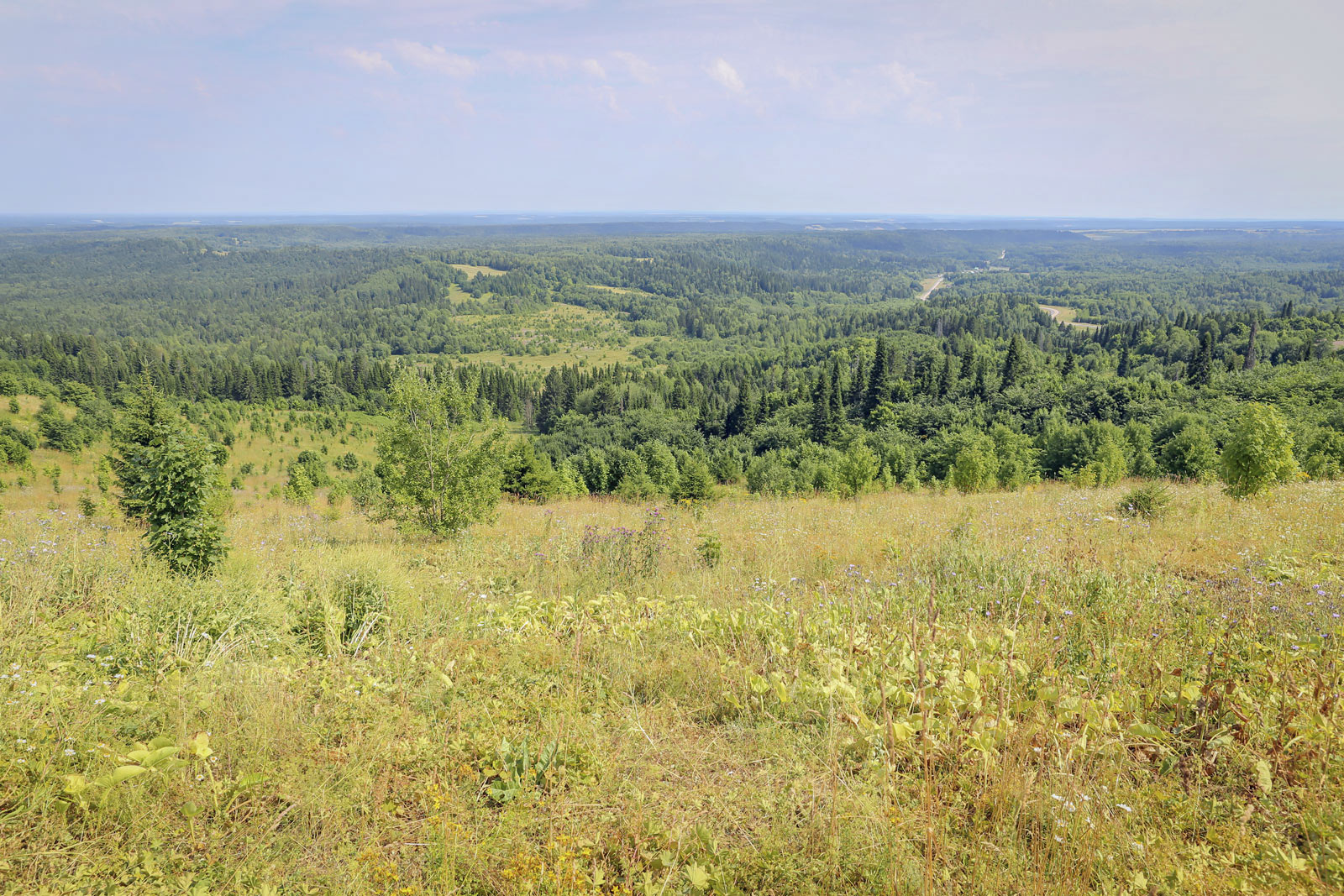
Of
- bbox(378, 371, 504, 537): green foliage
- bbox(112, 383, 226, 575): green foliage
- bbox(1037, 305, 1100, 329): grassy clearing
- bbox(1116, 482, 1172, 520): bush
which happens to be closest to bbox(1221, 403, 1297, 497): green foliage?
bbox(1116, 482, 1172, 520): bush

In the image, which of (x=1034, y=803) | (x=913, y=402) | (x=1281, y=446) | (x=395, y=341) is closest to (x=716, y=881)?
(x=1034, y=803)

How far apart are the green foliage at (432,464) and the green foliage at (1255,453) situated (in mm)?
17364

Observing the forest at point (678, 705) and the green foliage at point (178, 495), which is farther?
the green foliage at point (178, 495)

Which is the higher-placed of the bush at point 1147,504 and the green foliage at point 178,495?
Answer: the green foliage at point 178,495

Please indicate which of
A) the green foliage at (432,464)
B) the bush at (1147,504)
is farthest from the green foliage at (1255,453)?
the green foliage at (432,464)

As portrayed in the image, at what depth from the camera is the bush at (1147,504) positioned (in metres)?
10.5

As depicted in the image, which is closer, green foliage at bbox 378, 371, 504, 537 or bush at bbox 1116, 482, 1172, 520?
bush at bbox 1116, 482, 1172, 520

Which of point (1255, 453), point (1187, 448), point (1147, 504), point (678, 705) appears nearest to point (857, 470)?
point (1187, 448)

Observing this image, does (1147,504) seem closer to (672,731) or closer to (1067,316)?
(672,731)

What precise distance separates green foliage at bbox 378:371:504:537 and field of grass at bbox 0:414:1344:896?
21.9 ft

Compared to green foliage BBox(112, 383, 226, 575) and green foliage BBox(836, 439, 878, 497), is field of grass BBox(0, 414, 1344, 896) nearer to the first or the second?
green foliage BBox(112, 383, 226, 575)

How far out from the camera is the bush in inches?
415

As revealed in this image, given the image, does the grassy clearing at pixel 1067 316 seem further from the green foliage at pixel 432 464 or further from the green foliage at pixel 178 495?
the green foliage at pixel 178 495

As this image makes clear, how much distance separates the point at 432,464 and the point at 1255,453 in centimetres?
1904
